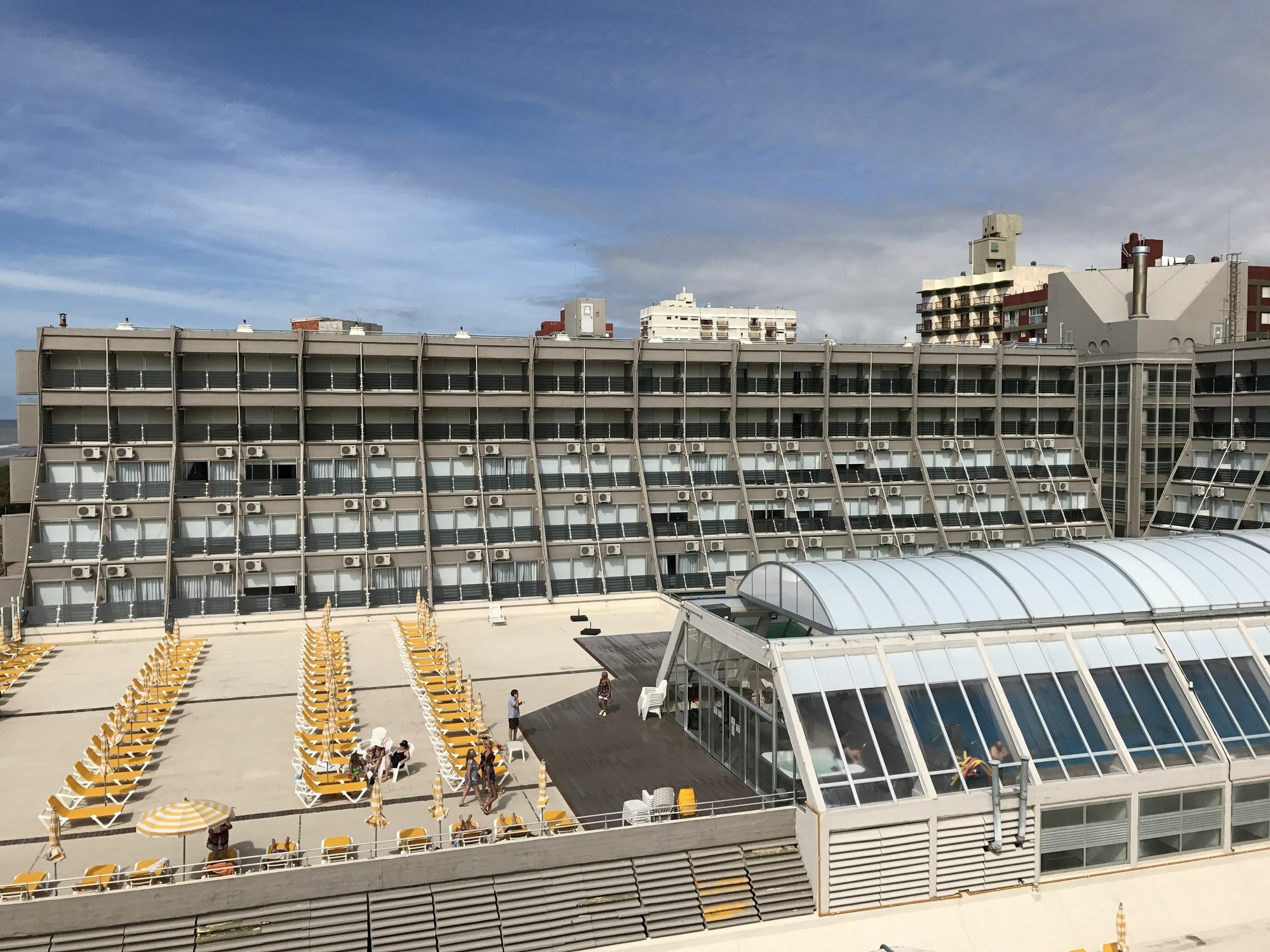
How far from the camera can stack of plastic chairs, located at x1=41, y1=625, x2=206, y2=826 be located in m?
24.2

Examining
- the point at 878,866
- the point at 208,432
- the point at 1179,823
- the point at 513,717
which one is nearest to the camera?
the point at 878,866

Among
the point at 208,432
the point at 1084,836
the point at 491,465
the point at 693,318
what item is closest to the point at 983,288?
the point at 693,318

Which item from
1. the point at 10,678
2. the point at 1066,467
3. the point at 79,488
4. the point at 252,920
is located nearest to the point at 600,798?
the point at 252,920

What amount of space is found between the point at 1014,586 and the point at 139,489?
1554 inches

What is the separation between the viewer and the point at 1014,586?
27578 millimetres

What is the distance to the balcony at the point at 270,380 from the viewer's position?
5000 cm

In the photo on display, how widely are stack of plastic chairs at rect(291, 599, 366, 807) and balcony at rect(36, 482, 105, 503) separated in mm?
13242

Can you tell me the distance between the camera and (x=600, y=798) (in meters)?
24.9

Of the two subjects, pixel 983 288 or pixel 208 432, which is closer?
pixel 208 432

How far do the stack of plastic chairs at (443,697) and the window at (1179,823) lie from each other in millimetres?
15816

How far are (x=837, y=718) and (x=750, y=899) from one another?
447 centimetres

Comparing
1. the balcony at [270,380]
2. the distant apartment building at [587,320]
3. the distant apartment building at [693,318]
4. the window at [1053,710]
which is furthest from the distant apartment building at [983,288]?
the window at [1053,710]

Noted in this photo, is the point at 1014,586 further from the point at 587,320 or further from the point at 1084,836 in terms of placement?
the point at 587,320

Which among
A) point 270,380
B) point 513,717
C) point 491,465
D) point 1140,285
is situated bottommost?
point 513,717
